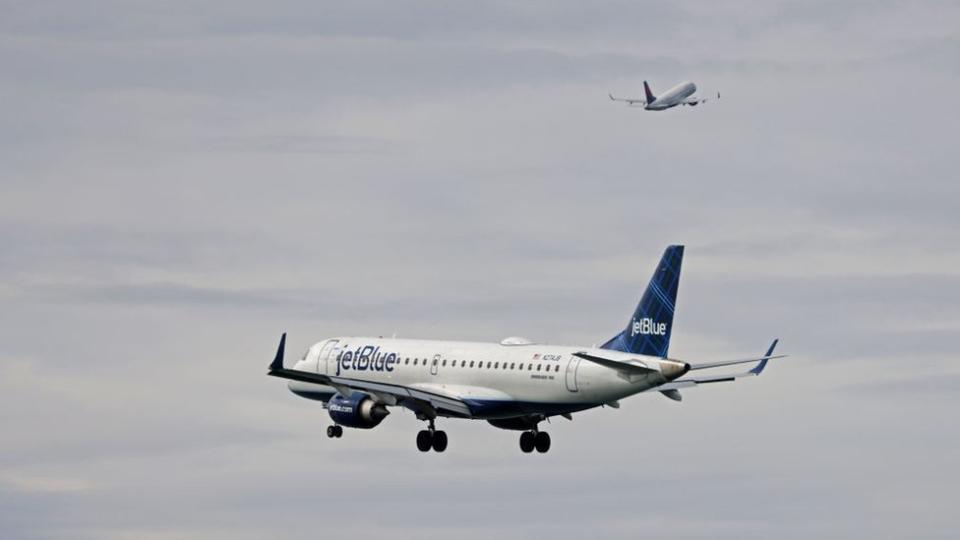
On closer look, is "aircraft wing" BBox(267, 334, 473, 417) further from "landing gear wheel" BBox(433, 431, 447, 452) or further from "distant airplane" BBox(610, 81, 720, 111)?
"distant airplane" BBox(610, 81, 720, 111)

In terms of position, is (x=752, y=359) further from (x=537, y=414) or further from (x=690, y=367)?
(x=537, y=414)

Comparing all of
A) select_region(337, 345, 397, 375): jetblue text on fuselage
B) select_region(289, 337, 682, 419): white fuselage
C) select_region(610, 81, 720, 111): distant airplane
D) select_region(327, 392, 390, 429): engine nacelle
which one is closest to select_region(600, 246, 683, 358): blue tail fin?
select_region(289, 337, 682, 419): white fuselage

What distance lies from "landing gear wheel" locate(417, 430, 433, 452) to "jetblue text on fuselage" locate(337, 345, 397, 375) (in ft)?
18.3

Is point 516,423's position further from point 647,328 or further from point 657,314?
point 657,314

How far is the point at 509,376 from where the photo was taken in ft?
324

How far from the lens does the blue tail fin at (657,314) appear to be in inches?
3718

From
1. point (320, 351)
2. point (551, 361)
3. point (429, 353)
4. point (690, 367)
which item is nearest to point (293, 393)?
point (320, 351)

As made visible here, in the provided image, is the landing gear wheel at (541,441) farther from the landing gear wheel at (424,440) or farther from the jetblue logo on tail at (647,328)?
the jetblue logo on tail at (647,328)

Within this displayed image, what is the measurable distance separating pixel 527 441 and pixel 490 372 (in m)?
5.37

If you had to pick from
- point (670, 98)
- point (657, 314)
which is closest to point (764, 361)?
point (657, 314)

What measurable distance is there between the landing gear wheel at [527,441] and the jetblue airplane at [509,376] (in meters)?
0.05

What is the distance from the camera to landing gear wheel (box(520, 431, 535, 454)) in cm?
10269

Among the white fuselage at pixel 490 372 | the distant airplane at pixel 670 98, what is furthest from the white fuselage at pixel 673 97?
the white fuselage at pixel 490 372

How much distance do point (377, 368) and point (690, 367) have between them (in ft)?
68.9
